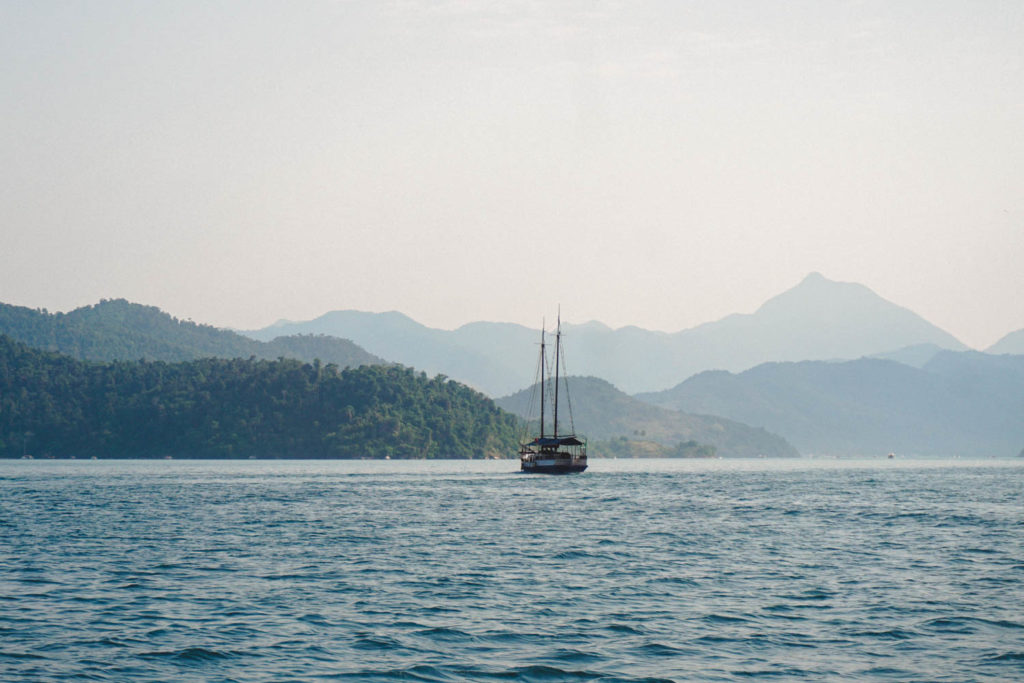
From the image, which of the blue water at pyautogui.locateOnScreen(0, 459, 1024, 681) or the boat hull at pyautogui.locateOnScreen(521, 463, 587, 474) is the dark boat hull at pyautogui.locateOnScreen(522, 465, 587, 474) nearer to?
the boat hull at pyautogui.locateOnScreen(521, 463, 587, 474)

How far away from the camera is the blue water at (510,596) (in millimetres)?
32219

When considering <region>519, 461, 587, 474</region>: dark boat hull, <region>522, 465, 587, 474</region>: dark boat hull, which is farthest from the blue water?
<region>519, 461, 587, 474</region>: dark boat hull

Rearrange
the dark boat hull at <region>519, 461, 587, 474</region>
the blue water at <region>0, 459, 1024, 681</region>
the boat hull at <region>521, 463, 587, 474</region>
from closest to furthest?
the blue water at <region>0, 459, 1024, 681</region> → the boat hull at <region>521, 463, 587, 474</region> → the dark boat hull at <region>519, 461, 587, 474</region>

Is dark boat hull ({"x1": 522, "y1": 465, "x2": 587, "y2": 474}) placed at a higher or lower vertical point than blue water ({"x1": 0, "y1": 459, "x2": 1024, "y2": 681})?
higher

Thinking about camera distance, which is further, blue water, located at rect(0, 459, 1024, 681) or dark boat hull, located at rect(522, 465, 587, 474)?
dark boat hull, located at rect(522, 465, 587, 474)

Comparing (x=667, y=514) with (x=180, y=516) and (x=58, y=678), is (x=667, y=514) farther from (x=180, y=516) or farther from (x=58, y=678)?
(x=58, y=678)

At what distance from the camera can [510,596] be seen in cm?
4472

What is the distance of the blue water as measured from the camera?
3222 cm

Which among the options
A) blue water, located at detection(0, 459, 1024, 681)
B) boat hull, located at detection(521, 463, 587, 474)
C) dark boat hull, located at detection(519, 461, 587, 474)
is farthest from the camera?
dark boat hull, located at detection(519, 461, 587, 474)

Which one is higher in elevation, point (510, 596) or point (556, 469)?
point (556, 469)

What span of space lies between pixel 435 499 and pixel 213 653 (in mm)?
80749

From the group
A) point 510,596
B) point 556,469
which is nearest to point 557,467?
point 556,469

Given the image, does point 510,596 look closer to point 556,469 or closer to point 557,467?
point 557,467

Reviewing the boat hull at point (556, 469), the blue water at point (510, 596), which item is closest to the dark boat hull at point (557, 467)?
the boat hull at point (556, 469)
